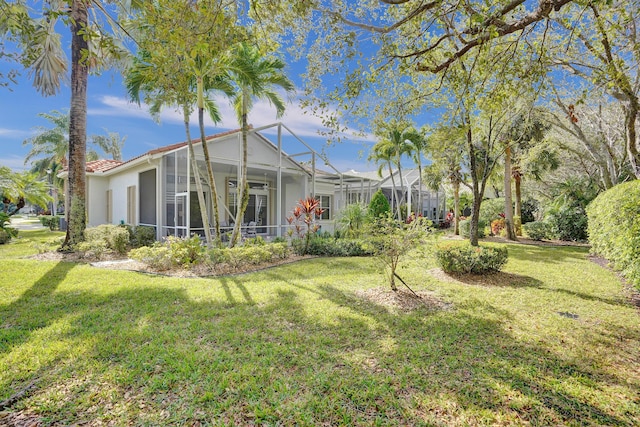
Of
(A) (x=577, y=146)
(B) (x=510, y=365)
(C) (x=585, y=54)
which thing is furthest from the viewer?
(A) (x=577, y=146)

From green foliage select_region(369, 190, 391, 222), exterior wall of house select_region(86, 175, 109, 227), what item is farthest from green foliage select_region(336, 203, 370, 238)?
exterior wall of house select_region(86, 175, 109, 227)

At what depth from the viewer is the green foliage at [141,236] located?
41.1ft

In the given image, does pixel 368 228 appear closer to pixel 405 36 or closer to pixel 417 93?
pixel 417 93

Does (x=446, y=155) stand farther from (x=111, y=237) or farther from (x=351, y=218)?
(x=111, y=237)

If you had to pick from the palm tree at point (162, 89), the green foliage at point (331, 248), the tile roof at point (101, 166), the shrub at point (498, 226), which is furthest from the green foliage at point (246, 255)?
the shrub at point (498, 226)

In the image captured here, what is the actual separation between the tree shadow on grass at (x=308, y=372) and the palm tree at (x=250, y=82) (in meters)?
6.29

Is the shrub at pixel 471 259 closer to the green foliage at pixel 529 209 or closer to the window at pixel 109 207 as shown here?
the green foliage at pixel 529 209

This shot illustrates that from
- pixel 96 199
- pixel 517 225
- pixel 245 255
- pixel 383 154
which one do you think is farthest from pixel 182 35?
pixel 517 225

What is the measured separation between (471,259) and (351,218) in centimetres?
692

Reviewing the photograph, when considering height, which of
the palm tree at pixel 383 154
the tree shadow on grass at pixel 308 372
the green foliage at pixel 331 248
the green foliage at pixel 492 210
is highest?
the palm tree at pixel 383 154

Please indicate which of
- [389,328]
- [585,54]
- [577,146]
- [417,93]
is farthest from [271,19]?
[577,146]

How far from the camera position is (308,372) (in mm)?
3393

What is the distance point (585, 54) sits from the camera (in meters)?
7.34

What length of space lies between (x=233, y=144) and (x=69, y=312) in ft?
32.5
